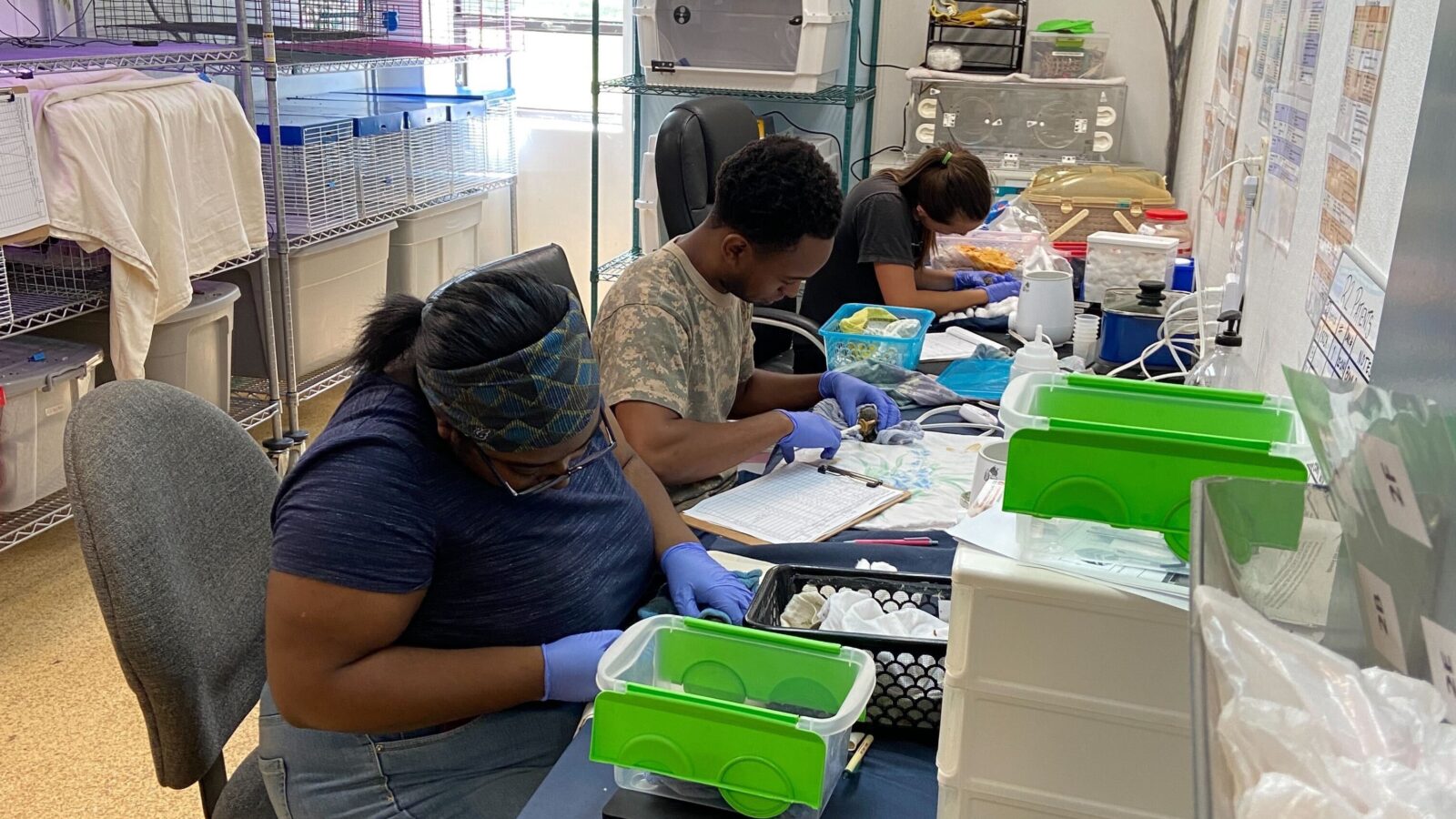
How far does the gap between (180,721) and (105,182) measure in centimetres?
176

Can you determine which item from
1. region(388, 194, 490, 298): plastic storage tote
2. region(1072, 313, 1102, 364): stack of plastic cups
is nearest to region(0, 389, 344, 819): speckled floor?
region(388, 194, 490, 298): plastic storage tote

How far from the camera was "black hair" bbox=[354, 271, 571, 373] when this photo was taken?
105 centimetres

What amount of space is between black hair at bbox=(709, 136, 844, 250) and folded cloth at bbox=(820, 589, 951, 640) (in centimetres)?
80

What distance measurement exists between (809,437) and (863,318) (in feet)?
2.00

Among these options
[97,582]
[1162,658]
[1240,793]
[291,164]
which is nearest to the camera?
[1240,793]

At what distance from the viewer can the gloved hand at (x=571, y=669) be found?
1164 mm

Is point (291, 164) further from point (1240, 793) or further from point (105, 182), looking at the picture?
point (1240, 793)

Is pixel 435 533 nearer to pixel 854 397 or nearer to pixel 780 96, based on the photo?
pixel 854 397

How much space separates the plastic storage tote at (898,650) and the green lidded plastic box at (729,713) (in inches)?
1.9

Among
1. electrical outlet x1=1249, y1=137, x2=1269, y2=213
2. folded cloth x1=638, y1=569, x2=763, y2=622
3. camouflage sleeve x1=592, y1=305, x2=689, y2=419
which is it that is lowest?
folded cloth x1=638, y1=569, x2=763, y2=622

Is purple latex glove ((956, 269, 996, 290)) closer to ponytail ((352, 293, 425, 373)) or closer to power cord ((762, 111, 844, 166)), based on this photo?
power cord ((762, 111, 844, 166))

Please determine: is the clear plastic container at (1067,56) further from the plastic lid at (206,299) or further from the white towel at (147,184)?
the plastic lid at (206,299)

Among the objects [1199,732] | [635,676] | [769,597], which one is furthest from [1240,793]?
[769,597]

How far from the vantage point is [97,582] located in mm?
1094
